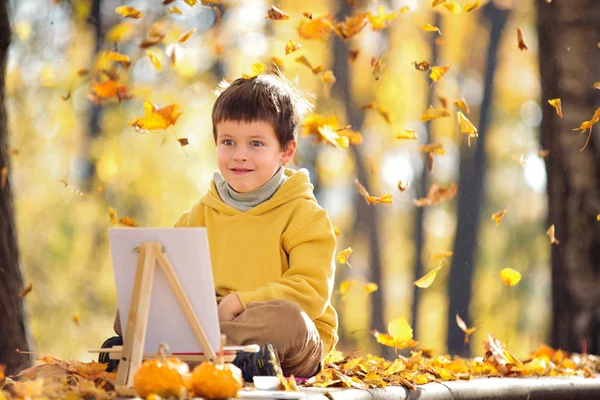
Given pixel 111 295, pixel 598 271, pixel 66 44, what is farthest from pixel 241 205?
pixel 111 295

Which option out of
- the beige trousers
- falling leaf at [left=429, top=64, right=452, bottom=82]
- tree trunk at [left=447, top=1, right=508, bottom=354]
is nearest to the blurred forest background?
tree trunk at [left=447, top=1, right=508, bottom=354]

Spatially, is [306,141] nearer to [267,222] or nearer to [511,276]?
[511,276]

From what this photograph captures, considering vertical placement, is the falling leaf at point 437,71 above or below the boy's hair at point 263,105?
above

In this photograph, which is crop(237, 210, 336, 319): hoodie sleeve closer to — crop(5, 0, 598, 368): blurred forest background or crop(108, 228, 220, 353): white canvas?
crop(108, 228, 220, 353): white canvas

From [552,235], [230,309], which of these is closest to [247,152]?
[230,309]

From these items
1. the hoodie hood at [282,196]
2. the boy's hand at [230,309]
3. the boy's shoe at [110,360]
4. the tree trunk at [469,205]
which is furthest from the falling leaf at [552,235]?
the tree trunk at [469,205]

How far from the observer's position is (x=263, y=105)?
3734mm

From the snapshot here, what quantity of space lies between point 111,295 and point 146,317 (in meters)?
14.6

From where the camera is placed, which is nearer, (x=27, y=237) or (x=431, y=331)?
(x=27, y=237)

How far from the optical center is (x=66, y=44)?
42.8ft

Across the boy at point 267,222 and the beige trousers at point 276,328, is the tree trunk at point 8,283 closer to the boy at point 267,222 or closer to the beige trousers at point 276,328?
the boy at point 267,222

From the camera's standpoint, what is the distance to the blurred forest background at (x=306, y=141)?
13398mm

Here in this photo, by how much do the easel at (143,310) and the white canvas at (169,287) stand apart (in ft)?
0.09

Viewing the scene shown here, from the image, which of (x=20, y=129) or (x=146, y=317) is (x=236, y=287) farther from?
(x=20, y=129)
